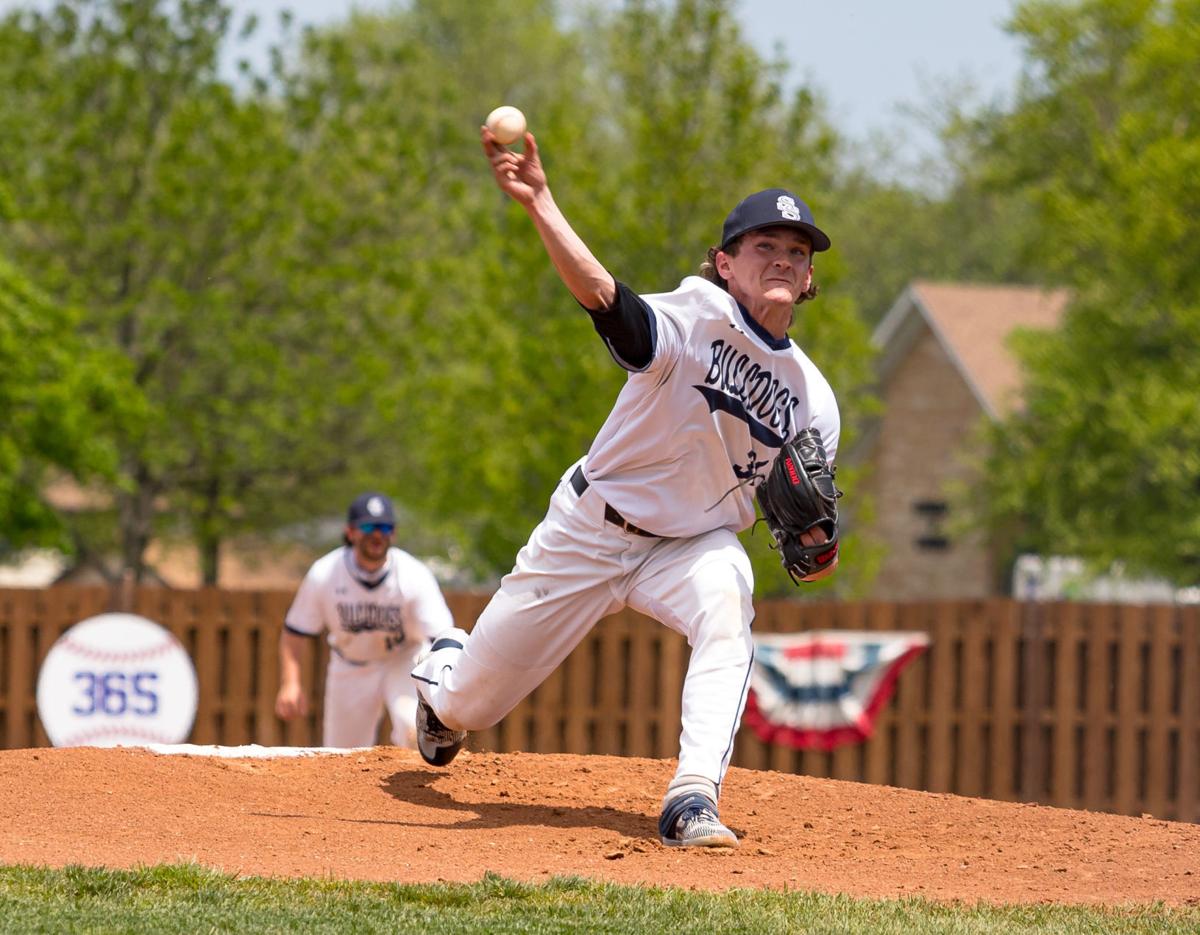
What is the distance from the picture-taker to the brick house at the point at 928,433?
107ft

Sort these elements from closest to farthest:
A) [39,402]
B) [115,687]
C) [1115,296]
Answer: [115,687], [39,402], [1115,296]

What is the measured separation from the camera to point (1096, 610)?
1307cm

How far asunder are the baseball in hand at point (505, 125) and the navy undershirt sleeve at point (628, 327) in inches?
22.0

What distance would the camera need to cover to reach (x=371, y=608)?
9.50 m

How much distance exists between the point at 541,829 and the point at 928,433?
2808 centimetres

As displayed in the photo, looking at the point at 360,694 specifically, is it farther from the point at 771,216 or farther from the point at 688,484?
the point at 771,216

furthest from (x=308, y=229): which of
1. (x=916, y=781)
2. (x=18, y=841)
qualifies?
(x=18, y=841)

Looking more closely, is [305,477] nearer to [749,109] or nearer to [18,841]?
[749,109]

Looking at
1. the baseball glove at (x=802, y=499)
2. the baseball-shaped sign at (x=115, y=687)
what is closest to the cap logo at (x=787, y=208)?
the baseball glove at (x=802, y=499)

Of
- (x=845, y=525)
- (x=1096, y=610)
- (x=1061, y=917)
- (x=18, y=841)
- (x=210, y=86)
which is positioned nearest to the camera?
(x=1061, y=917)

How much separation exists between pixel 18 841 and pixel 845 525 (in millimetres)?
23961

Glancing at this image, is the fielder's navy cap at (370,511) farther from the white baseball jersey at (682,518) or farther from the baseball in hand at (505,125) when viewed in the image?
the baseball in hand at (505,125)

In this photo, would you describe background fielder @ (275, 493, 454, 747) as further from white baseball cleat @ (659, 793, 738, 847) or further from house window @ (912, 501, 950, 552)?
house window @ (912, 501, 950, 552)

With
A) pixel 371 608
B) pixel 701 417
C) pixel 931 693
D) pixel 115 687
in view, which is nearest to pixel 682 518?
pixel 701 417
